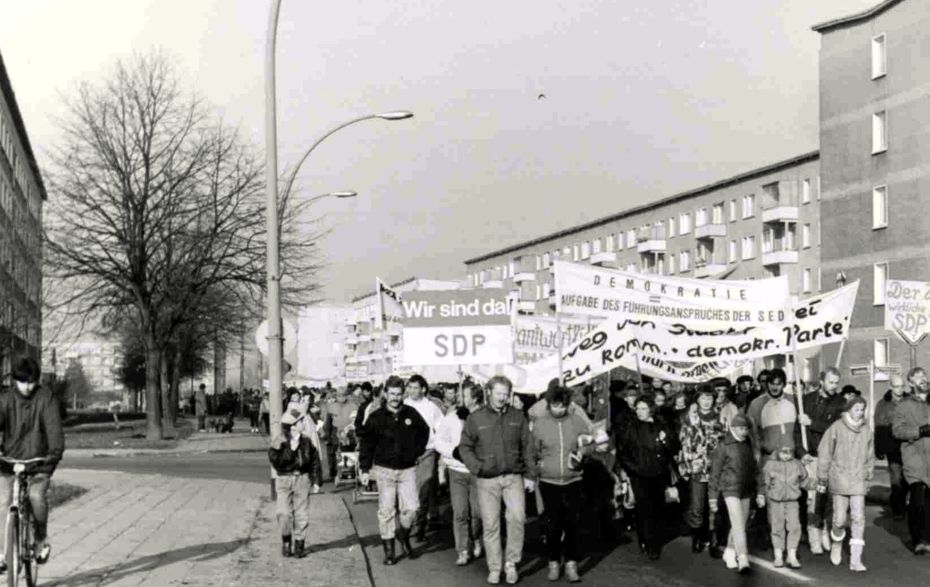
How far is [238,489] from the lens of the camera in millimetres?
22141

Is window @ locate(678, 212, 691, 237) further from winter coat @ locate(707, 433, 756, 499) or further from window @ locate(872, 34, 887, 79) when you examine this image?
winter coat @ locate(707, 433, 756, 499)

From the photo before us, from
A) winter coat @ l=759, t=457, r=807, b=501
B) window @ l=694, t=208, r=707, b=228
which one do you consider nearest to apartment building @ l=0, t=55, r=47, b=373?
winter coat @ l=759, t=457, r=807, b=501

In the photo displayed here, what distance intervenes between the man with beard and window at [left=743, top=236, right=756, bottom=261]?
6749cm

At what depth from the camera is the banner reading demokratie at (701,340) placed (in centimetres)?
1728

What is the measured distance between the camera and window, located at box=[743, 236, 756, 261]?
82250 millimetres

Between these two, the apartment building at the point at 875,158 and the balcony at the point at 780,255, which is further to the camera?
the balcony at the point at 780,255

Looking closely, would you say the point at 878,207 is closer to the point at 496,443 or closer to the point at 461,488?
the point at 461,488

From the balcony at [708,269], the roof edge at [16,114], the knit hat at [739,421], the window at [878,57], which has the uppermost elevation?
the roof edge at [16,114]

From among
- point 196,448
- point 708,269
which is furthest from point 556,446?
point 708,269

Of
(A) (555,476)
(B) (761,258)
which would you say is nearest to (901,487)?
(A) (555,476)

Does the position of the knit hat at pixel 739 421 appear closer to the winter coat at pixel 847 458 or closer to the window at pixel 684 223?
the winter coat at pixel 847 458

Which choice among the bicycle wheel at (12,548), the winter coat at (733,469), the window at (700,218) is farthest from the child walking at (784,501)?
the window at (700,218)

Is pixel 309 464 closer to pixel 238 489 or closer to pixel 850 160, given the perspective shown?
pixel 238 489

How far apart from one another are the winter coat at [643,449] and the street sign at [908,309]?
1023cm
